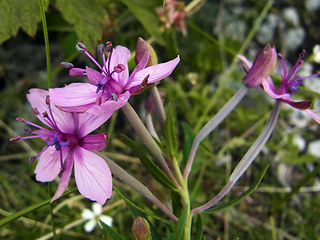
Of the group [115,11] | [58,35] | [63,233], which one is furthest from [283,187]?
[58,35]

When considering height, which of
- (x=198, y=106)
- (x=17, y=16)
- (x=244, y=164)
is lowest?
(x=198, y=106)

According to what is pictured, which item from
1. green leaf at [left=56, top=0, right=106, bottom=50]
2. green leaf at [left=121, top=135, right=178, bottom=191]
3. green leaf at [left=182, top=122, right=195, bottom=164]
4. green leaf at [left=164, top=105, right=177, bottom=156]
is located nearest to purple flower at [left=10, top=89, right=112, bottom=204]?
green leaf at [left=121, top=135, right=178, bottom=191]

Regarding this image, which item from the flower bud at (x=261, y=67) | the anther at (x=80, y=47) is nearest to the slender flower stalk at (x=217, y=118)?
the flower bud at (x=261, y=67)

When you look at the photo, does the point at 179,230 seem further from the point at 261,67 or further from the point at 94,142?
the point at 261,67

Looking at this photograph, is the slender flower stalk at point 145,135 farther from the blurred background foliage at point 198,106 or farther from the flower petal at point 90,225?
the flower petal at point 90,225

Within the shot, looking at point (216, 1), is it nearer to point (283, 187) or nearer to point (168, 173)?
point (283, 187)

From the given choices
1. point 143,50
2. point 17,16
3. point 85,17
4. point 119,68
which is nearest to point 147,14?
point 85,17
